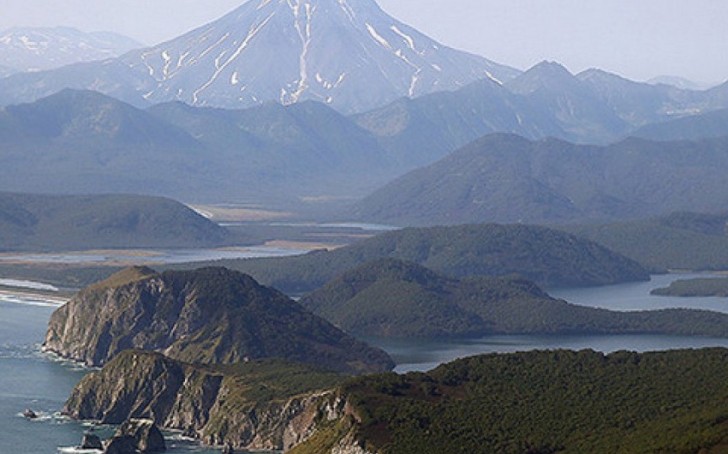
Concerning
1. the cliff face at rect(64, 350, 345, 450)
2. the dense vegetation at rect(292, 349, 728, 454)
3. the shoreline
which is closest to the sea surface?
the shoreline

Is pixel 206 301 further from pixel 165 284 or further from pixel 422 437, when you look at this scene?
pixel 422 437

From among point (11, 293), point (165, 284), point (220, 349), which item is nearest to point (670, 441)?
point (220, 349)

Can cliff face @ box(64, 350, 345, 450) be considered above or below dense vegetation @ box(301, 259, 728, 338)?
below

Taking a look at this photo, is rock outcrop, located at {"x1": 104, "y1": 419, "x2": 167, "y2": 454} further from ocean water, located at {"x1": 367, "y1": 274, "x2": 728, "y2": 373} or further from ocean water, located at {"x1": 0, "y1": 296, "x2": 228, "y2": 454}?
ocean water, located at {"x1": 367, "y1": 274, "x2": 728, "y2": 373}

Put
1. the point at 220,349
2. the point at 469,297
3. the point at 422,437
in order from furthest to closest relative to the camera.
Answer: the point at 469,297, the point at 220,349, the point at 422,437

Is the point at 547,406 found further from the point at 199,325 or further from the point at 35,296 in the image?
the point at 35,296

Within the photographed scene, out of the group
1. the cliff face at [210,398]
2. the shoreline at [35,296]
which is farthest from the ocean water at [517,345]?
the shoreline at [35,296]
